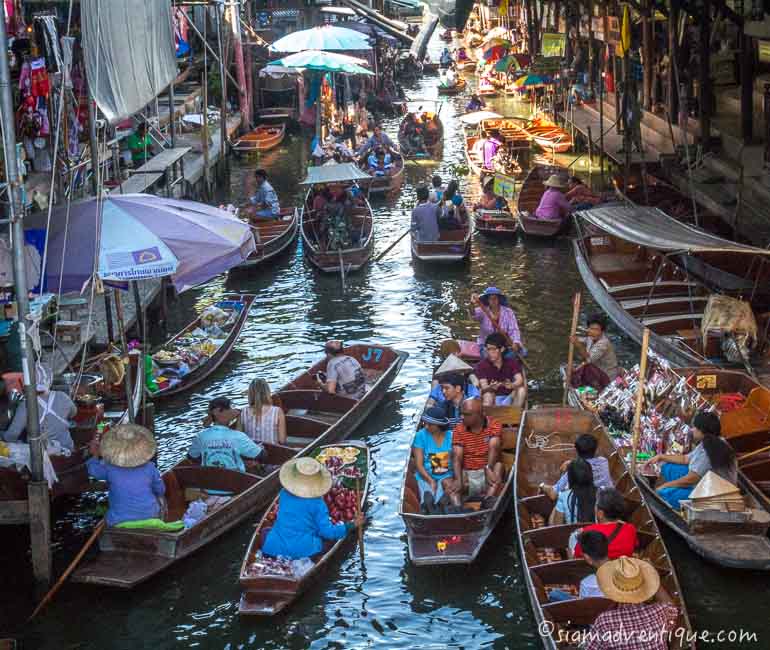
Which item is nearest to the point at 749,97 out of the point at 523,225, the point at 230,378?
the point at 523,225

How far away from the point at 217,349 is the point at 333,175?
225 inches

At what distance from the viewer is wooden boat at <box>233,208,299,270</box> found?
19.2 m

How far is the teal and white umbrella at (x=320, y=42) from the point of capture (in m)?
26.9

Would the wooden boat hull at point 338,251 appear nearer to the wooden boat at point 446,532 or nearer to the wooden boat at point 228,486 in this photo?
the wooden boat at point 228,486

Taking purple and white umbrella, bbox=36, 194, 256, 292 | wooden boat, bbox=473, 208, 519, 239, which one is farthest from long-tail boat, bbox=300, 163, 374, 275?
purple and white umbrella, bbox=36, 194, 256, 292

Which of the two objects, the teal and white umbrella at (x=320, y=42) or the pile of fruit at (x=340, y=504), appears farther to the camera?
the teal and white umbrella at (x=320, y=42)

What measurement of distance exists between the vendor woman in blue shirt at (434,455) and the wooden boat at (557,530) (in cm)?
67

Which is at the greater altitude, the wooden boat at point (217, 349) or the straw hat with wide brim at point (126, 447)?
the straw hat with wide brim at point (126, 447)

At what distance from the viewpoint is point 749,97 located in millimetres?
20438

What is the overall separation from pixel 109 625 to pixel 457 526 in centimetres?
299

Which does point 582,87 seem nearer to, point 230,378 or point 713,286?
point 713,286

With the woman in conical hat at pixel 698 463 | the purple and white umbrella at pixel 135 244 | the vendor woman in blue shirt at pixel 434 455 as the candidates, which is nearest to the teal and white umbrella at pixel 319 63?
the purple and white umbrella at pixel 135 244

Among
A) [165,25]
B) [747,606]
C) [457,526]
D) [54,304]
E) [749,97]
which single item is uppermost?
[165,25]

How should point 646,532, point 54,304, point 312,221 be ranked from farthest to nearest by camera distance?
point 312,221 → point 54,304 → point 646,532
